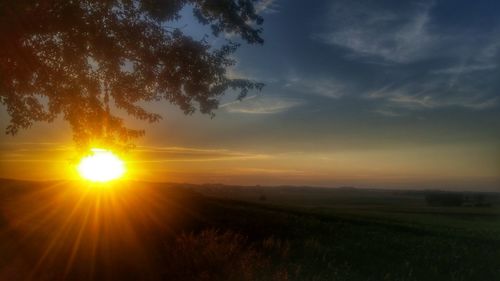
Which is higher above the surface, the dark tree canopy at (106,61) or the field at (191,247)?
the dark tree canopy at (106,61)

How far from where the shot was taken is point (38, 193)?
86.4ft

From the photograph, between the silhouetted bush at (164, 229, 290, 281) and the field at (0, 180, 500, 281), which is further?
the field at (0, 180, 500, 281)

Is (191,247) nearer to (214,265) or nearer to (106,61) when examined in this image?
(214,265)

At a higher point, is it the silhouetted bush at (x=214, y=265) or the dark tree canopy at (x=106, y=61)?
the dark tree canopy at (x=106, y=61)

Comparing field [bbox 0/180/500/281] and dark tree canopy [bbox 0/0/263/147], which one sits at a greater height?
dark tree canopy [bbox 0/0/263/147]

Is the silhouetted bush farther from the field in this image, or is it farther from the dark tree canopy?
the dark tree canopy

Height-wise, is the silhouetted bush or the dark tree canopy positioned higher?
the dark tree canopy

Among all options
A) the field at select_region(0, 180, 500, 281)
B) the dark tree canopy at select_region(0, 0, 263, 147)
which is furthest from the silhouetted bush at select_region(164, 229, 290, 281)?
the dark tree canopy at select_region(0, 0, 263, 147)

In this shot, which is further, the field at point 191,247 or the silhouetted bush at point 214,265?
the field at point 191,247

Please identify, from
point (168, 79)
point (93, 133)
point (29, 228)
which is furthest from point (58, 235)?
point (168, 79)

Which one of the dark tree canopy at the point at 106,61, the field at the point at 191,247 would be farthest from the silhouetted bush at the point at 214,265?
the dark tree canopy at the point at 106,61

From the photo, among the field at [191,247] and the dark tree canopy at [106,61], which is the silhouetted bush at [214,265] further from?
the dark tree canopy at [106,61]

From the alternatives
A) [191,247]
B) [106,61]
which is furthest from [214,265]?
[106,61]

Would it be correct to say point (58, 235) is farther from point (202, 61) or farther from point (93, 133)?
point (202, 61)
